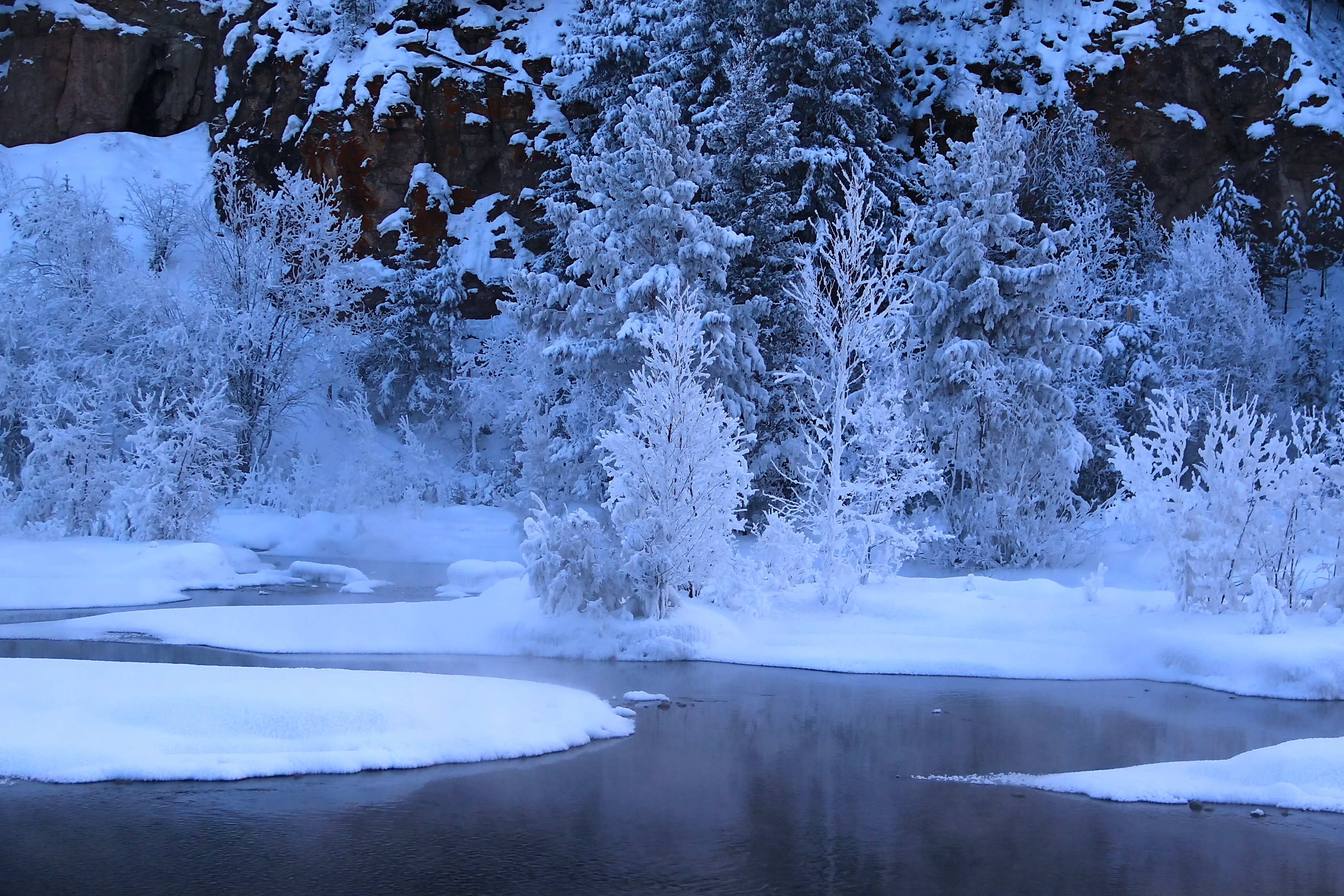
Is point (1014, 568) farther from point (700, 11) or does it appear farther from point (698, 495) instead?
point (700, 11)

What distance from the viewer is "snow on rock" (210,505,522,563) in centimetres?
2842

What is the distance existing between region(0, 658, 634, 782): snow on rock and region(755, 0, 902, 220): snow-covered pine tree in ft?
66.6

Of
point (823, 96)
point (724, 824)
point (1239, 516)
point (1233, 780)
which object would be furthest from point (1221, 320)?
point (724, 824)

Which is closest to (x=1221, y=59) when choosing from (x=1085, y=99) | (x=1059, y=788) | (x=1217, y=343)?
(x=1085, y=99)

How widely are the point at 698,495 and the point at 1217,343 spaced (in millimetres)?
24796

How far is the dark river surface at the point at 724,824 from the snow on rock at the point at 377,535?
57.1 ft

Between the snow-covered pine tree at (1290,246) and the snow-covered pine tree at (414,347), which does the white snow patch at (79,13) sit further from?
A: the snow-covered pine tree at (1290,246)

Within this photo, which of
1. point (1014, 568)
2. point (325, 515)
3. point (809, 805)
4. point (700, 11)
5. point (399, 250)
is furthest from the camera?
point (399, 250)

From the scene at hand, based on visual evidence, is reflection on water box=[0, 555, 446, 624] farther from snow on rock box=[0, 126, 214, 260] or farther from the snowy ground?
snow on rock box=[0, 126, 214, 260]

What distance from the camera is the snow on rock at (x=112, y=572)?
Result: 20.0 m

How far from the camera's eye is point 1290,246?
4131 cm

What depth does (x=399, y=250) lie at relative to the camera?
41906mm

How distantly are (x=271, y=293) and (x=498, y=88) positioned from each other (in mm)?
16674

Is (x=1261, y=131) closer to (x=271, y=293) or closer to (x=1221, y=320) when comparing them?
(x=1221, y=320)
